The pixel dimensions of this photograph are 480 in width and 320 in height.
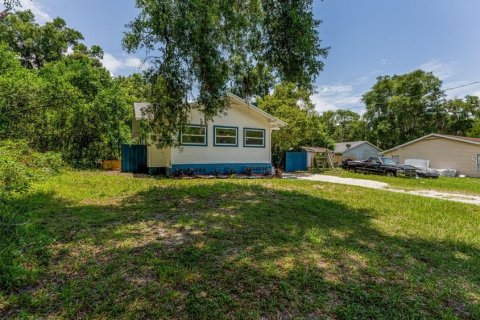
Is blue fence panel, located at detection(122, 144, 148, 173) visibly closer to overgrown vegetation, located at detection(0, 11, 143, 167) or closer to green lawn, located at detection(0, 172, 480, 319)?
overgrown vegetation, located at detection(0, 11, 143, 167)

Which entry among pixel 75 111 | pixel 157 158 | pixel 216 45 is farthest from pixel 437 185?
pixel 75 111

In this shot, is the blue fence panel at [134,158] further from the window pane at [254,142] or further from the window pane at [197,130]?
the window pane at [254,142]

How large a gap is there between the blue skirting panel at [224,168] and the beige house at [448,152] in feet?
56.5

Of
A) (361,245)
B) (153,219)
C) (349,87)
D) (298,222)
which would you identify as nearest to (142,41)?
(153,219)

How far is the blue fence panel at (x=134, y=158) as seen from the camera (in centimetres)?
1495

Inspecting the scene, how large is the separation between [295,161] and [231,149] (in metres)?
9.23

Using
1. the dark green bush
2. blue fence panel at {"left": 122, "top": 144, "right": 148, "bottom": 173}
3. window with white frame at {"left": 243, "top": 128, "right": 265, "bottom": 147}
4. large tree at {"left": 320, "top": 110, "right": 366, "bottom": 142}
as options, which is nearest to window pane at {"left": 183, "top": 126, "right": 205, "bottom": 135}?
window with white frame at {"left": 243, "top": 128, "right": 265, "bottom": 147}

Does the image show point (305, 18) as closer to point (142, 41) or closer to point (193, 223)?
point (142, 41)

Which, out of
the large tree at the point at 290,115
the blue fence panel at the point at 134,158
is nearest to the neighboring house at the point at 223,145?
the blue fence panel at the point at 134,158

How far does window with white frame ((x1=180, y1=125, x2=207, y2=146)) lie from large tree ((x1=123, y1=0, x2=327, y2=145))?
12.3 feet

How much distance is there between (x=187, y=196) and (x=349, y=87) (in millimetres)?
35760

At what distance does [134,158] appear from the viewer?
15164 millimetres

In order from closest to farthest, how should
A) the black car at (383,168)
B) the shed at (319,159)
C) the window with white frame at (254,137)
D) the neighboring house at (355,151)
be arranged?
the window with white frame at (254,137)
the black car at (383,168)
the shed at (319,159)
the neighboring house at (355,151)

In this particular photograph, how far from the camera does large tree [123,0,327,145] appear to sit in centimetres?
707
